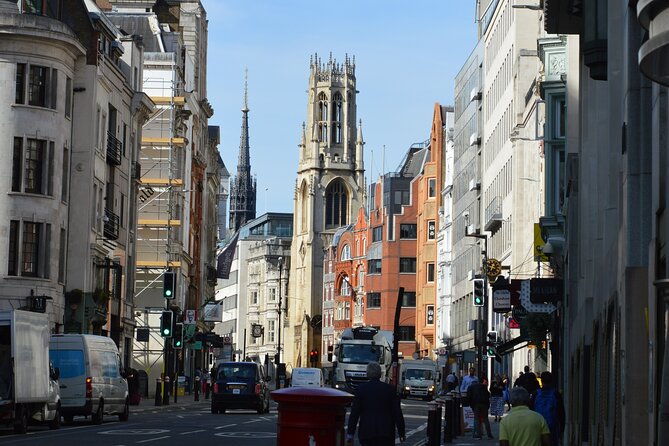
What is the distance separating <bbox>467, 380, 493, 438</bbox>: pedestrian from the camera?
3791 centimetres

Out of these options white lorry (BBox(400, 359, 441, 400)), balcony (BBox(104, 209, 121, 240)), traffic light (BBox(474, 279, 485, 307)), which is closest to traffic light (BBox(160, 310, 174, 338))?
traffic light (BBox(474, 279, 485, 307))

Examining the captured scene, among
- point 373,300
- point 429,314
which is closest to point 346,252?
point 373,300

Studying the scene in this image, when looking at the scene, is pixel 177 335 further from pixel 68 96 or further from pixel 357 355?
pixel 357 355

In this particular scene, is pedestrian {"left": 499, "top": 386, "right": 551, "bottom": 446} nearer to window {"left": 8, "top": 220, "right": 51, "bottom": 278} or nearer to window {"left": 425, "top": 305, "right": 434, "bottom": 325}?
window {"left": 8, "top": 220, "right": 51, "bottom": 278}

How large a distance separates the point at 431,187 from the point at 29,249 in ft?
275

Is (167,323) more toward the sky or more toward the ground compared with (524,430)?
more toward the sky

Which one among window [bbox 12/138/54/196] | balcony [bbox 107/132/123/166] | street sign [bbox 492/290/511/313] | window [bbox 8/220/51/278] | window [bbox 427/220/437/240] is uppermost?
window [bbox 427/220/437/240]

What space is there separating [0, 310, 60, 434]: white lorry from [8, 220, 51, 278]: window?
1819 centimetres

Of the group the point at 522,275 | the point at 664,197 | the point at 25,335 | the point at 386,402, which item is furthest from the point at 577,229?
the point at 522,275

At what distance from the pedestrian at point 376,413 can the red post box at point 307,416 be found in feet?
4.46

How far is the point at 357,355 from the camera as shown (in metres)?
78.2

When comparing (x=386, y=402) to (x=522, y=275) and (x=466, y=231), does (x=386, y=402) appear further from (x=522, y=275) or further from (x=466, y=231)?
(x=466, y=231)

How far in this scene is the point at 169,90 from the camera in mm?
85438

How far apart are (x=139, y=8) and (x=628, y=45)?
250 ft
